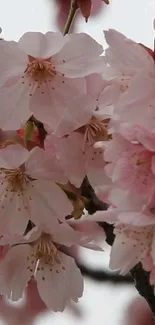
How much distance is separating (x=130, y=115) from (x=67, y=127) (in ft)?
0.17

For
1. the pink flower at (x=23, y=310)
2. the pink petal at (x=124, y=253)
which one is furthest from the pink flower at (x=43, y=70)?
the pink flower at (x=23, y=310)

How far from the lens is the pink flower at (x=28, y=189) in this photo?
458mm

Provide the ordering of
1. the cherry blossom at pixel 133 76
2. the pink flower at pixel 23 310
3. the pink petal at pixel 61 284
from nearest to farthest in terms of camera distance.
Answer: the cherry blossom at pixel 133 76 → the pink petal at pixel 61 284 → the pink flower at pixel 23 310

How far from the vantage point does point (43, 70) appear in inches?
18.8

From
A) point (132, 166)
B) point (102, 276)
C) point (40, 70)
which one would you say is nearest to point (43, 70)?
point (40, 70)

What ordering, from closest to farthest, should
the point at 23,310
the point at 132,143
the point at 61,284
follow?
the point at 132,143
the point at 61,284
the point at 23,310

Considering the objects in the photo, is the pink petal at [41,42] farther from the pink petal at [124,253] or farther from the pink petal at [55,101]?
the pink petal at [124,253]

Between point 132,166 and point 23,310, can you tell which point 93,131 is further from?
point 23,310

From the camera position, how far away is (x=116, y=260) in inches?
19.0

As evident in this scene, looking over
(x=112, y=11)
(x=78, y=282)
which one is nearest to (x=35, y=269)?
(x=78, y=282)

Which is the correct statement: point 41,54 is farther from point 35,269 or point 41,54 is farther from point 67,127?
point 35,269

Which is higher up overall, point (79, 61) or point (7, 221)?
point (79, 61)

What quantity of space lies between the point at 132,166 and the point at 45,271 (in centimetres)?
15

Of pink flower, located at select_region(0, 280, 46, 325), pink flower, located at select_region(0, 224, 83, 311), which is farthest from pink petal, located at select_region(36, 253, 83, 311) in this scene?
pink flower, located at select_region(0, 280, 46, 325)
